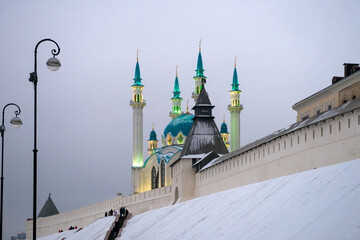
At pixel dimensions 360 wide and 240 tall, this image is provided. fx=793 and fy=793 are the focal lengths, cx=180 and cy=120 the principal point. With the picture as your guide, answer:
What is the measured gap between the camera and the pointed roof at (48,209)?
95.9 metres

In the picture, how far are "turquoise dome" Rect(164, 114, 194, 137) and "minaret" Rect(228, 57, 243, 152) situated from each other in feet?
13.2

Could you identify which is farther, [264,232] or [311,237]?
[264,232]

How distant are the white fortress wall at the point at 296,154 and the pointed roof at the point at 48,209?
60282 mm

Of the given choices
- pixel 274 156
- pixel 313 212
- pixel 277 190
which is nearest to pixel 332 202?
pixel 313 212

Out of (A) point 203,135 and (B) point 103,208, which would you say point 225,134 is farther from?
(A) point 203,135

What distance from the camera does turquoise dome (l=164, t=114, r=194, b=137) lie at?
7600cm

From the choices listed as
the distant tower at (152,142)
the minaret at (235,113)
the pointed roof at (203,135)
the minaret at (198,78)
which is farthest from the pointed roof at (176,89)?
the pointed roof at (203,135)

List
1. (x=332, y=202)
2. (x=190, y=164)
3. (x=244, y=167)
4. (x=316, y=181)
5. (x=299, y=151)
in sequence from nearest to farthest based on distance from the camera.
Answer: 1. (x=332, y=202)
2. (x=316, y=181)
3. (x=299, y=151)
4. (x=244, y=167)
5. (x=190, y=164)

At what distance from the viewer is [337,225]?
45.2 feet

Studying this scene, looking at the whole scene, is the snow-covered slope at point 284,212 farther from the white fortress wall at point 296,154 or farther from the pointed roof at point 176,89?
the pointed roof at point 176,89

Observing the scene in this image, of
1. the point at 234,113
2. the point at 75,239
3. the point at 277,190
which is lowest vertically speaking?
the point at 75,239

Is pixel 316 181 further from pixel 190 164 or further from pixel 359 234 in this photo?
pixel 190 164

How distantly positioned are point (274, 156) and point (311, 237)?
52.2ft

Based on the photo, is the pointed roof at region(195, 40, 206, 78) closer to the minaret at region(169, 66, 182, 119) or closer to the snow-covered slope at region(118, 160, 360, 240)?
the minaret at region(169, 66, 182, 119)
